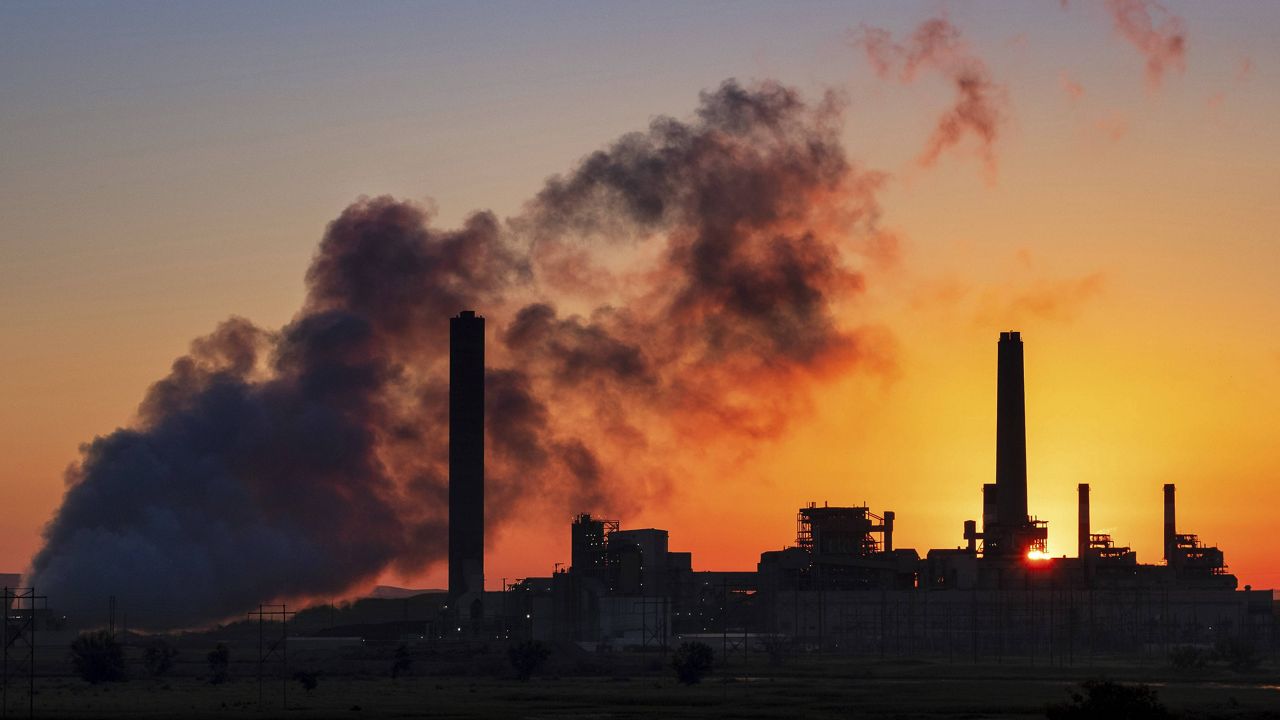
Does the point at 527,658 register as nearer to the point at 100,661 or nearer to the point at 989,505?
the point at 100,661

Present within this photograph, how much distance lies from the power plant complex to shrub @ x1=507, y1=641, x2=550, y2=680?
34232 mm

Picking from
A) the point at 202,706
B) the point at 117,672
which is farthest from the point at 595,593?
the point at 202,706

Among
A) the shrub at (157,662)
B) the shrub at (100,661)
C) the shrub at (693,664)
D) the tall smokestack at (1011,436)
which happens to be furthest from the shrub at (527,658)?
the tall smokestack at (1011,436)

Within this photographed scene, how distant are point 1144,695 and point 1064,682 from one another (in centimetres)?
4695

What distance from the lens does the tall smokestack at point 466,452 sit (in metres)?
168

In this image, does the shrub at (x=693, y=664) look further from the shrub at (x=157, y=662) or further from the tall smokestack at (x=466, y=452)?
the tall smokestack at (x=466, y=452)

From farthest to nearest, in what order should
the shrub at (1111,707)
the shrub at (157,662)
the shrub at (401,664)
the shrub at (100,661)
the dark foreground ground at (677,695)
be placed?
the shrub at (401,664) → the shrub at (157,662) → the shrub at (100,661) → the dark foreground ground at (677,695) → the shrub at (1111,707)

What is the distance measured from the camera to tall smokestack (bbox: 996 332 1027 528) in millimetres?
174375

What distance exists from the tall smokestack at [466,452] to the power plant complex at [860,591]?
13cm

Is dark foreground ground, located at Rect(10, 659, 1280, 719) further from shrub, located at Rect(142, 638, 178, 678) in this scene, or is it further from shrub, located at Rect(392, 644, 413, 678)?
shrub, located at Rect(142, 638, 178, 678)

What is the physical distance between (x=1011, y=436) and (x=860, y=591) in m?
21.4

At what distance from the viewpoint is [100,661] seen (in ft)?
360

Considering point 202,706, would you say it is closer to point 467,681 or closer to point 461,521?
point 467,681

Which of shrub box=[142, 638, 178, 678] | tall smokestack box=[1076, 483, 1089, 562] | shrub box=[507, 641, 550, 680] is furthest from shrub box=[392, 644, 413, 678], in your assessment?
tall smokestack box=[1076, 483, 1089, 562]
